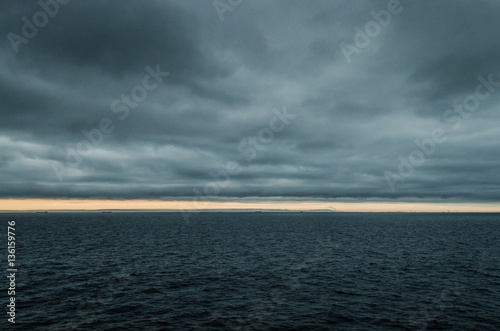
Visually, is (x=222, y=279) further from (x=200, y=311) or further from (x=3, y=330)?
(x=3, y=330)

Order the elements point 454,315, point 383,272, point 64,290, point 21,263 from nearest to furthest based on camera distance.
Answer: point 454,315, point 64,290, point 383,272, point 21,263

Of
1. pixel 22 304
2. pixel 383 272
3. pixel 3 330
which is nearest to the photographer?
pixel 3 330

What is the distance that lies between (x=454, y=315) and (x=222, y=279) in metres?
33.4

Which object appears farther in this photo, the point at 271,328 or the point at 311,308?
the point at 311,308

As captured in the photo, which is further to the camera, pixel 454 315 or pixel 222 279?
pixel 222 279

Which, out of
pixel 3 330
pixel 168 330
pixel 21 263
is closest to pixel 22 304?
pixel 3 330

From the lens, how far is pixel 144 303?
38.6 meters

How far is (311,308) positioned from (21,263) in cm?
6285

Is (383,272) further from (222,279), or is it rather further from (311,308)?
(222,279)

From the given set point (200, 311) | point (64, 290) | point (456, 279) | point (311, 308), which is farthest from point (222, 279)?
point (456, 279)

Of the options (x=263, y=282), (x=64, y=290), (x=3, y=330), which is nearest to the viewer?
(x=3, y=330)

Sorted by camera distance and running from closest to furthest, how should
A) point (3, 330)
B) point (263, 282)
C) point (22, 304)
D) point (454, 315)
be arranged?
1. point (3, 330)
2. point (454, 315)
3. point (22, 304)
4. point (263, 282)

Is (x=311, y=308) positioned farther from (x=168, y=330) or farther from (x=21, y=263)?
(x=21, y=263)

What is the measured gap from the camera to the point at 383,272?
2248 inches
